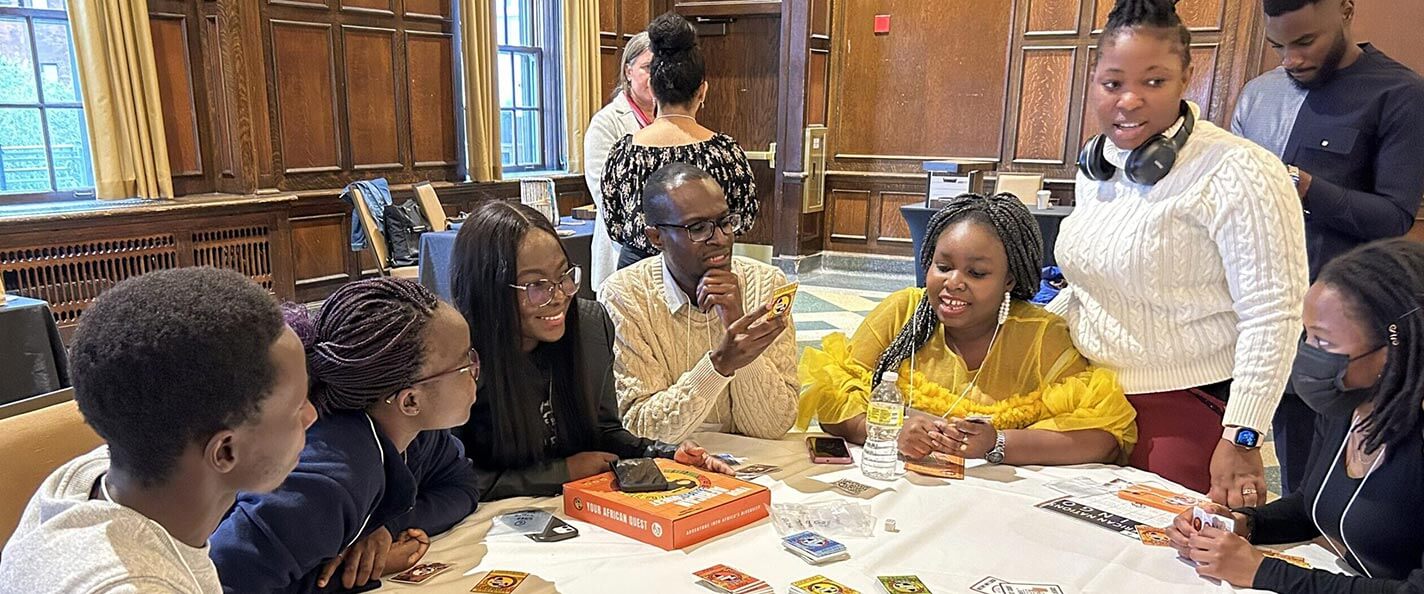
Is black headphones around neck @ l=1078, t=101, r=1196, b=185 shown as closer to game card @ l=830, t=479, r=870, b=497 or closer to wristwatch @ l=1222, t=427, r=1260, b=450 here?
wristwatch @ l=1222, t=427, r=1260, b=450

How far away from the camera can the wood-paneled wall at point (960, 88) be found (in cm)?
684

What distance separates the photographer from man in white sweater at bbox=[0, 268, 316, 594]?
917 millimetres

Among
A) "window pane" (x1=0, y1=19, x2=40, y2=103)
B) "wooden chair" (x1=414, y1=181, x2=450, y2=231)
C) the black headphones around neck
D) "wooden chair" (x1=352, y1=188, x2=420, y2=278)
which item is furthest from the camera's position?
"wooden chair" (x1=414, y1=181, x2=450, y2=231)

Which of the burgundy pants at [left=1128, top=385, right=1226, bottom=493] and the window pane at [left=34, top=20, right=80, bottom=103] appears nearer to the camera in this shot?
the burgundy pants at [left=1128, top=385, right=1226, bottom=493]

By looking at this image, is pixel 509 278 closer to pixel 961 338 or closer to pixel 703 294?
pixel 703 294

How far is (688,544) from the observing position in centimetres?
145

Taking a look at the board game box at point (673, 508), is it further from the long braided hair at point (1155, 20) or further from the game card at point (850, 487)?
the long braided hair at point (1155, 20)

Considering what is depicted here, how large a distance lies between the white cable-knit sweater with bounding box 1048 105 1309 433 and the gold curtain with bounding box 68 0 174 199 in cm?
549

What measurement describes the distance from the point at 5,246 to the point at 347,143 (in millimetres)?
2309

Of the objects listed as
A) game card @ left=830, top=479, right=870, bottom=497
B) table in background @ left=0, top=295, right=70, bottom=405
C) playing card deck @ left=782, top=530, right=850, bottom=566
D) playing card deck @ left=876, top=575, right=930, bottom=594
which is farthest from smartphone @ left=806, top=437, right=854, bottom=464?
table in background @ left=0, top=295, right=70, bottom=405

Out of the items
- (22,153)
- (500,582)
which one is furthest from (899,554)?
(22,153)

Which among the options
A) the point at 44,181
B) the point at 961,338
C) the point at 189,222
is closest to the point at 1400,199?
the point at 961,338

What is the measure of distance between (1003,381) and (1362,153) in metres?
1.22

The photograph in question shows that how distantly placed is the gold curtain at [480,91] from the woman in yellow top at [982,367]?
5751 mm
